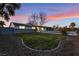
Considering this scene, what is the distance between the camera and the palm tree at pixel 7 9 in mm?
5086

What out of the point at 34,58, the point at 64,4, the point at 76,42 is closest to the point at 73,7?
the point at 64,4

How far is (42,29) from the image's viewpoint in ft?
16.8

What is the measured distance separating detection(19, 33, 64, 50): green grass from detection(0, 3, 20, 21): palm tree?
0.97 feet

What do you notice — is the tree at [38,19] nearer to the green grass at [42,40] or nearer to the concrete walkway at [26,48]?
the green grass at [42,40]

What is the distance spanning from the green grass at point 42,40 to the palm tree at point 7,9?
0.30m

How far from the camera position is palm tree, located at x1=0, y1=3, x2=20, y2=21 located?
5086 mm

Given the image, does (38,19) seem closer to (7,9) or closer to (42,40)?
(42,40)

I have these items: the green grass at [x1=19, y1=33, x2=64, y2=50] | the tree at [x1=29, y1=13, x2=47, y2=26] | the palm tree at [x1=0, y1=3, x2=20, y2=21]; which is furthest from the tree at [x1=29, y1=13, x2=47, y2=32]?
the palm tree at [x1=0, y1=3, x2=20, y2=21]

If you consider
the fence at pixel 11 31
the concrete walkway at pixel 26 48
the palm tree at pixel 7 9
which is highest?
the palm tree at pixel 7 9

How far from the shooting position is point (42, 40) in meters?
5.08

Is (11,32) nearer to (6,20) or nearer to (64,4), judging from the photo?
(6,20)

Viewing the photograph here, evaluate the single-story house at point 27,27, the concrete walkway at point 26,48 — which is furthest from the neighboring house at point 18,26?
the concrete walkway at point 26,48

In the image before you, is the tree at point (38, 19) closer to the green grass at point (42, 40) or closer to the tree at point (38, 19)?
the tree at point (38, 19)

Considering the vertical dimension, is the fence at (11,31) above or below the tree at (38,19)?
below
